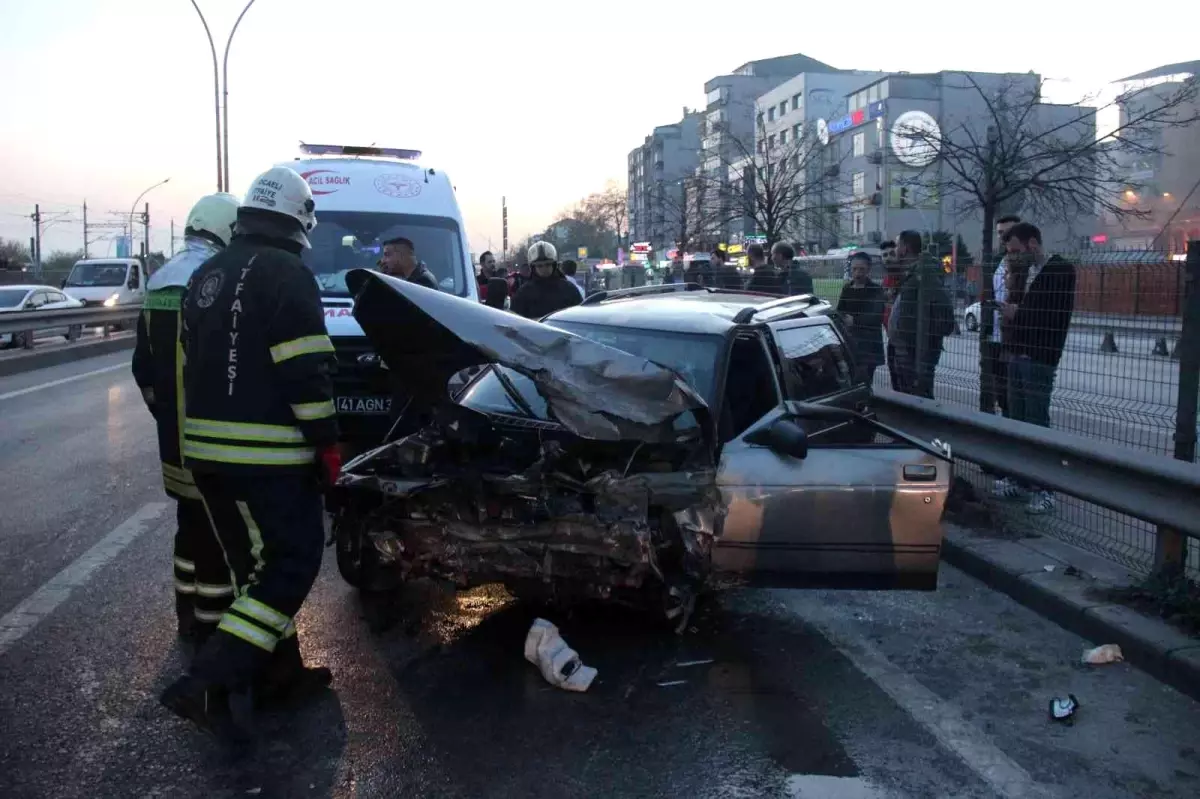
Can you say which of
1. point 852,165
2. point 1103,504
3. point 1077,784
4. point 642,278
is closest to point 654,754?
point 1077,784

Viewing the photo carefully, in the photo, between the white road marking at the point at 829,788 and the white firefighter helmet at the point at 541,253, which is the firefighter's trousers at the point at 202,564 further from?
the white firefighter helmet at the point at 541,253

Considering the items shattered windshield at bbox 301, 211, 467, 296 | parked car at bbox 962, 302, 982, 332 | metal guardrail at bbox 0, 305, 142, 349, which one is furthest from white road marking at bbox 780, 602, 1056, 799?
metal guardrail at bbox 0, 305, 142, 349

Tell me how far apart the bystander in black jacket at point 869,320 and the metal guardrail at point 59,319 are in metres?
15.0

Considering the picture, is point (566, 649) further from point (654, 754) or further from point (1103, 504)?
point (1103, 504)

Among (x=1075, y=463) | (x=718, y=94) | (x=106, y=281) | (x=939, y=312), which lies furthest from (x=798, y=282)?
(x=718, y=94)

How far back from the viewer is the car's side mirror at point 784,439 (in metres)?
4.75

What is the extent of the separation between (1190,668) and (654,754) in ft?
7.39

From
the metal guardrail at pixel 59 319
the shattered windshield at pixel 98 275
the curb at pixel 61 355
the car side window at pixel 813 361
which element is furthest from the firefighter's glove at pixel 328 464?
the shattered windshield at pixel 98 275

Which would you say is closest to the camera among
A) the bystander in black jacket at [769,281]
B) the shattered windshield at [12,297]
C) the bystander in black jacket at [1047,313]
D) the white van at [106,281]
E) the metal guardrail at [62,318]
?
the bystander in black jacket at [1047,313]

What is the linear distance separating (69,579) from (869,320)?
258 inches

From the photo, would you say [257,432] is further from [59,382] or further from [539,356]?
[59,382]

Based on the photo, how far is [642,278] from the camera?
24.4m

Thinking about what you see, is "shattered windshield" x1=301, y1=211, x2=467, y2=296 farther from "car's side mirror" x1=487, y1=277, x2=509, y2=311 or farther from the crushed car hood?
the crushed car hood

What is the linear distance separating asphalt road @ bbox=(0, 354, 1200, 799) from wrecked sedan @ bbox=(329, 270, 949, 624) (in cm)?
36
